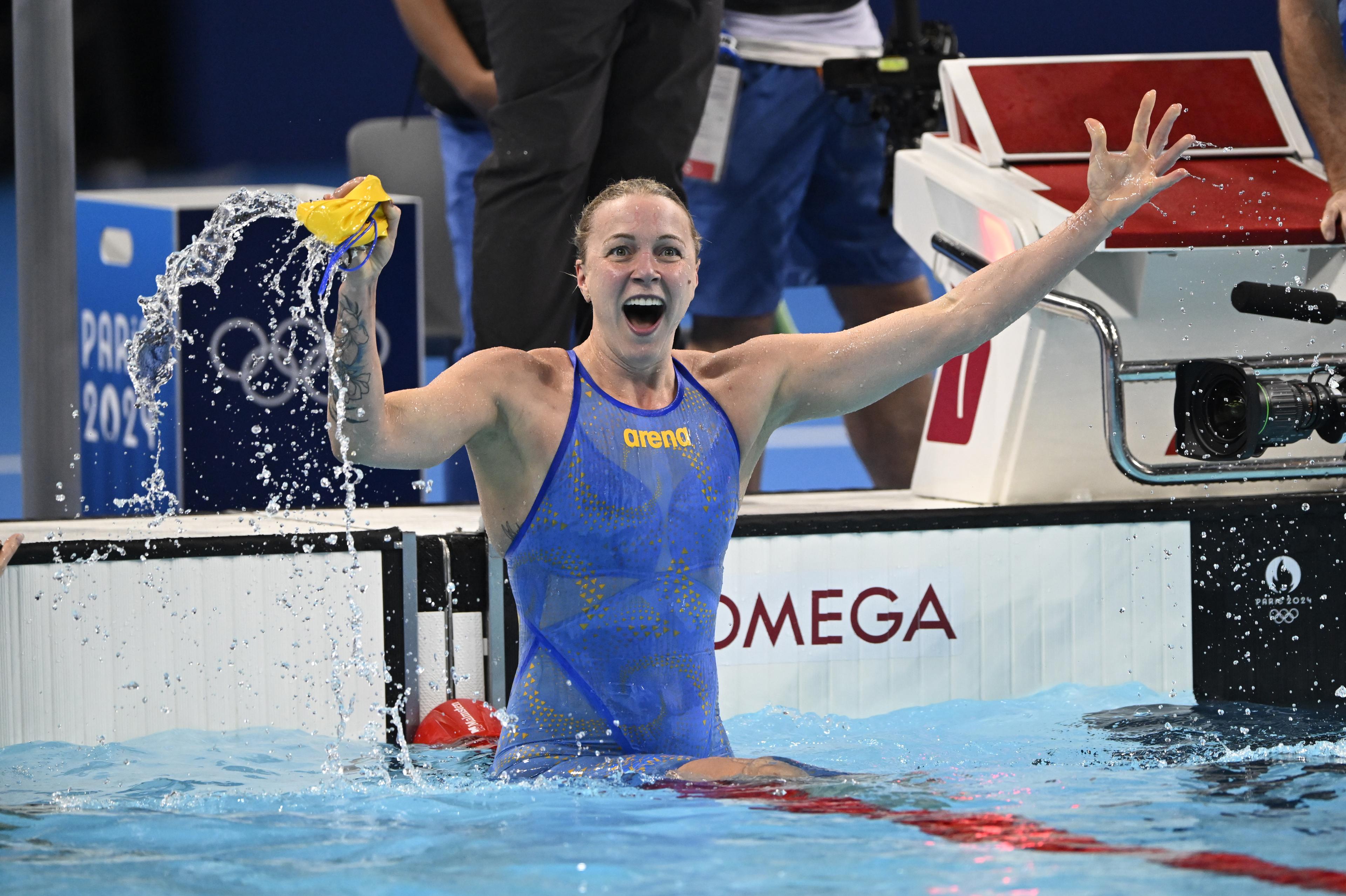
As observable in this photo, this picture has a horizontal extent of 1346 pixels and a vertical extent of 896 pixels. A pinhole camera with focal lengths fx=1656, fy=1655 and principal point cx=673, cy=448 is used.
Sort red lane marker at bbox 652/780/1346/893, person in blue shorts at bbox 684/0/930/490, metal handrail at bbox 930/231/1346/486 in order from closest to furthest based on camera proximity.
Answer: red lane marker at bbox 652/780/1346/893, metal handrail at bbox 930/231/1346/486, person in blue shorts at bbox 684/0/930/490

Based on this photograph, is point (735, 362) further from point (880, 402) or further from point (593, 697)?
point (880, 402)

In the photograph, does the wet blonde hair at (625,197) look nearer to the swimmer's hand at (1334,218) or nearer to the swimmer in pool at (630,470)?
the swimmer in pool at (630,470)

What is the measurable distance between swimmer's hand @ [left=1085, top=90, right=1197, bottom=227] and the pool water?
3.16 ft

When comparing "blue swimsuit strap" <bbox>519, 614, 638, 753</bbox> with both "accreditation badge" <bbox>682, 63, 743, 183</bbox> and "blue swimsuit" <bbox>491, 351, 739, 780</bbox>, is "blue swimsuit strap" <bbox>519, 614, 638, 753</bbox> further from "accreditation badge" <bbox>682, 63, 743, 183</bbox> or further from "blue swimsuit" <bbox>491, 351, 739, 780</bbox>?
"accreditation badge" <bbox>682, 63, 743, 183</bbox>

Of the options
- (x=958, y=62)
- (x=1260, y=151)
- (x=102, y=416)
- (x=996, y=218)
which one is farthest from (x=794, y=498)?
(x=102, y=416)

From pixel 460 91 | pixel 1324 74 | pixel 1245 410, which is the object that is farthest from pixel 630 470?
pixel 1324 74

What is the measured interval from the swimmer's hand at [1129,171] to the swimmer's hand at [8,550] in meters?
2.10

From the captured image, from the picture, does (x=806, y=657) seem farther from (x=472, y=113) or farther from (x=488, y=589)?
(x=472, y=113)

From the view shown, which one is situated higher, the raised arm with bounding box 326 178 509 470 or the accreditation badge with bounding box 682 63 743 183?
the accreditation badge with bounding box 682 63 743 183

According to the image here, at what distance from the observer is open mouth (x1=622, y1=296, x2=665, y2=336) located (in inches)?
109

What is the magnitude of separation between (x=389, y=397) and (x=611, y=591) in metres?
0.54

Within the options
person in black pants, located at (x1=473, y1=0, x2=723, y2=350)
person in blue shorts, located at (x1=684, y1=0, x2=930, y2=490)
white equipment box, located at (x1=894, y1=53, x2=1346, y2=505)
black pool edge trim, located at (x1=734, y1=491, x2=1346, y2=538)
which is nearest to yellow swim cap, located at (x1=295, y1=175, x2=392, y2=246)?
person in black pants, located at (x1=473, y1=0, x2=723, y2=350)

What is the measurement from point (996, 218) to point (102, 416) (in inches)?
105

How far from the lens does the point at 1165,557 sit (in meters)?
3.79
